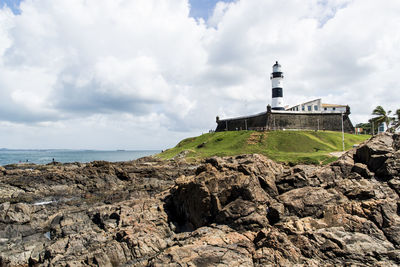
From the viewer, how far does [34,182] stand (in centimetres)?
3666

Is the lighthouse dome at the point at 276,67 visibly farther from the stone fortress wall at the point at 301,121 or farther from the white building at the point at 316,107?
the white building at the point at 316,107

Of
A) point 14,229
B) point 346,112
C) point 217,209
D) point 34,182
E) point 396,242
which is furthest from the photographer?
point 346,112

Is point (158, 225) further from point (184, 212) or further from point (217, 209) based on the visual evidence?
point (217, 209)

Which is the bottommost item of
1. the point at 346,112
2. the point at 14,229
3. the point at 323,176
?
the point at 14,229

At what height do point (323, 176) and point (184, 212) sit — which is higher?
point (323, 176)

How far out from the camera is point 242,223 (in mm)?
17203

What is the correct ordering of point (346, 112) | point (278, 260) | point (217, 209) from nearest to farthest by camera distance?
point (278, 260) < point (217, 209) < point (346, 112)

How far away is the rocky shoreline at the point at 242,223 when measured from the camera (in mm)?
13352

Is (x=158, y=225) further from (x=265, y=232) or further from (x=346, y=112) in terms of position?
(x=346, y=112)

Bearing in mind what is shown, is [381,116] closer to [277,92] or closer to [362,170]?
[277,92]

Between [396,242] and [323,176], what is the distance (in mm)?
7841

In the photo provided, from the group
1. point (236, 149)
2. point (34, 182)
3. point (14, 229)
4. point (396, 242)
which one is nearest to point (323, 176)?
point (396, 242)

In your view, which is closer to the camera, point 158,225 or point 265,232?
point 265,232

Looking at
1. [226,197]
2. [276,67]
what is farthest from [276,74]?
[226,197]
